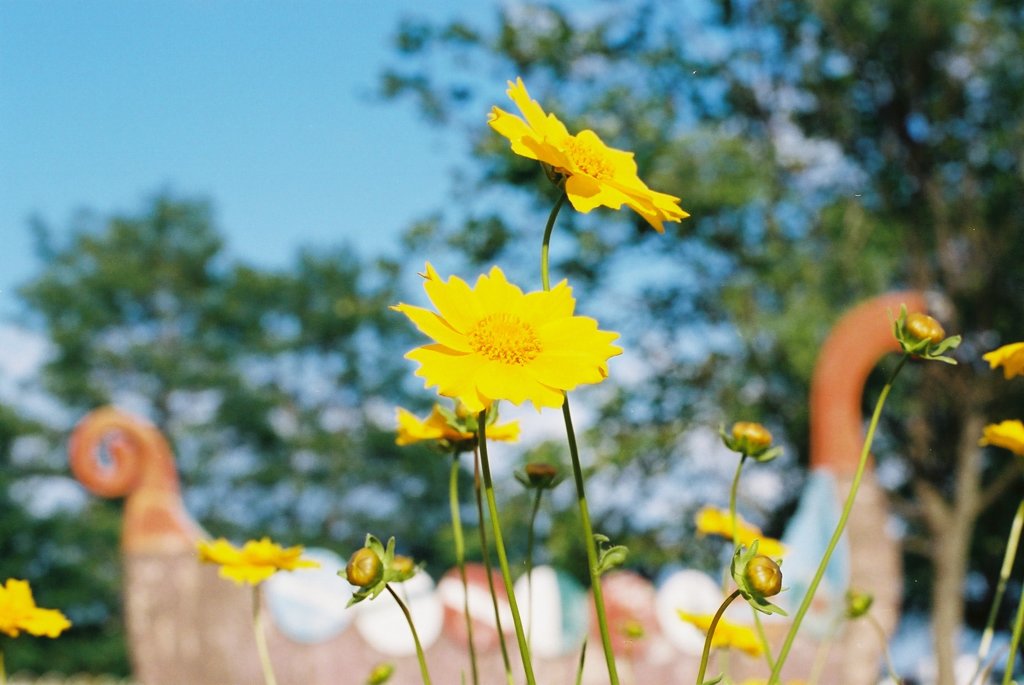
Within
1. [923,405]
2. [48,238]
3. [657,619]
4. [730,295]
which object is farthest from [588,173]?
[48,238]

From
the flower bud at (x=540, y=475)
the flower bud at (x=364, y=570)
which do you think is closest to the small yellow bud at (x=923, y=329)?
the flower bud at (x=540, y=475)

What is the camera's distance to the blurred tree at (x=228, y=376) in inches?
644

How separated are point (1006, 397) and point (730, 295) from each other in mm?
2330

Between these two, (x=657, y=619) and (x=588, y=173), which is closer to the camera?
(x=588, y=173)

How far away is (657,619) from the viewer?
4.90 metres

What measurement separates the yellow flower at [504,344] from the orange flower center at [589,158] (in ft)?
0.32

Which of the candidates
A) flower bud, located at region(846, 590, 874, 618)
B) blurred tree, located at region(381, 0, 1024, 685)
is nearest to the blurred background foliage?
blurred tree, located at region(381, 0, 1024, 685)

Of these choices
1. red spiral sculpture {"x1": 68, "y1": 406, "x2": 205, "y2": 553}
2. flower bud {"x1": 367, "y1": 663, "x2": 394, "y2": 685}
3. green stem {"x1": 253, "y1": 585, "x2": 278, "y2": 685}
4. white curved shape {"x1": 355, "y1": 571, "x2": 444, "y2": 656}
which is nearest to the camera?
green stem {"x1": 253, "y1": 585, "x2": 278, "y2": 685}

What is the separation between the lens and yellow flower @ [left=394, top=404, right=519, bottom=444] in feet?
2.90

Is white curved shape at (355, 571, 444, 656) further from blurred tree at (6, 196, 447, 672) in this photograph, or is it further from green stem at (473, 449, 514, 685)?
blurred tree at (6, 196, 447, 672)

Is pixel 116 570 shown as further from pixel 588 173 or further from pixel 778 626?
pixel 588 173

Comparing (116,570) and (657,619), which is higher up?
(116,570)

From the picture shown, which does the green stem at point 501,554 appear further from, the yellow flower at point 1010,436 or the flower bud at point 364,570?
the yellow flower at point 1010,436

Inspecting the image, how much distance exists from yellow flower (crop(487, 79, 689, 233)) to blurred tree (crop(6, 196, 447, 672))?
586 inches
